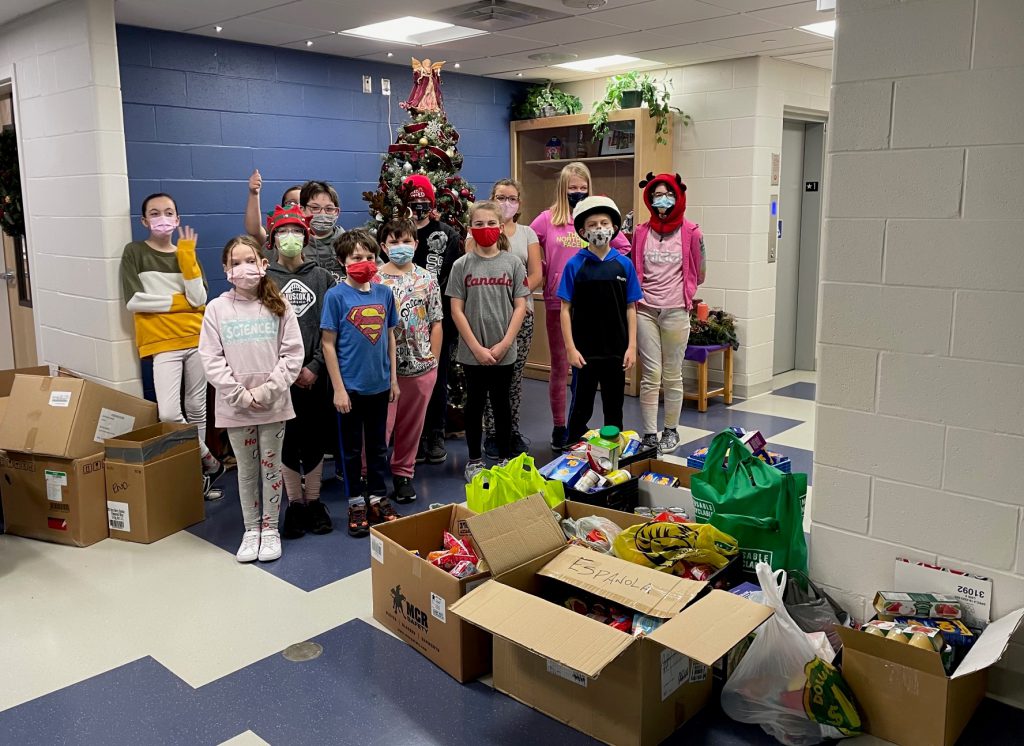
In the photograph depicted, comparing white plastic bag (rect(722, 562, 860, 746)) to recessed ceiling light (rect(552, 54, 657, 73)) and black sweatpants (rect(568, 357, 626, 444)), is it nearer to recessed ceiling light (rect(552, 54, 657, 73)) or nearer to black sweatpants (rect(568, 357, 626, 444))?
black sweatpants (rect(568, 357, 626, 444))

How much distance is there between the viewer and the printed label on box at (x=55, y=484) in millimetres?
3555

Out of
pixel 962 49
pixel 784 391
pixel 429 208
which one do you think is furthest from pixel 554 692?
pixel 784 391

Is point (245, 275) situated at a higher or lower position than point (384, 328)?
higher

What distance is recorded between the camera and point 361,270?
3584 millimetres

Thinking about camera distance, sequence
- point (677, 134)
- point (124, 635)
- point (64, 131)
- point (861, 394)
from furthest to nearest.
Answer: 1. point (677, 134)
2. point (64, 131)
3. point (124, 635)
4. point (861, 394)

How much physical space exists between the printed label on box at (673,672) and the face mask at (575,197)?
294cm

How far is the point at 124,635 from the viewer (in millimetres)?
2844

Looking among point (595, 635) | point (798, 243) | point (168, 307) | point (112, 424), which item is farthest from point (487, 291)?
point (798, 243)

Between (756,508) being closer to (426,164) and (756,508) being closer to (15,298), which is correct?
Answer: (426,164)

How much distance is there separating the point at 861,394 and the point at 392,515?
204 centimetres

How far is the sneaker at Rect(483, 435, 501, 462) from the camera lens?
4703 mm

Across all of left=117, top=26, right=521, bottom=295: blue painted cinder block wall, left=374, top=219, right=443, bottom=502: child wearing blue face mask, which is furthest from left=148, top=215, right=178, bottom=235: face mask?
left=374, top=219, right=443, bottom=502: child wearing blue face mask

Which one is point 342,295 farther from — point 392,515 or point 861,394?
point 861,394

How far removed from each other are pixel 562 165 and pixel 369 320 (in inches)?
143
